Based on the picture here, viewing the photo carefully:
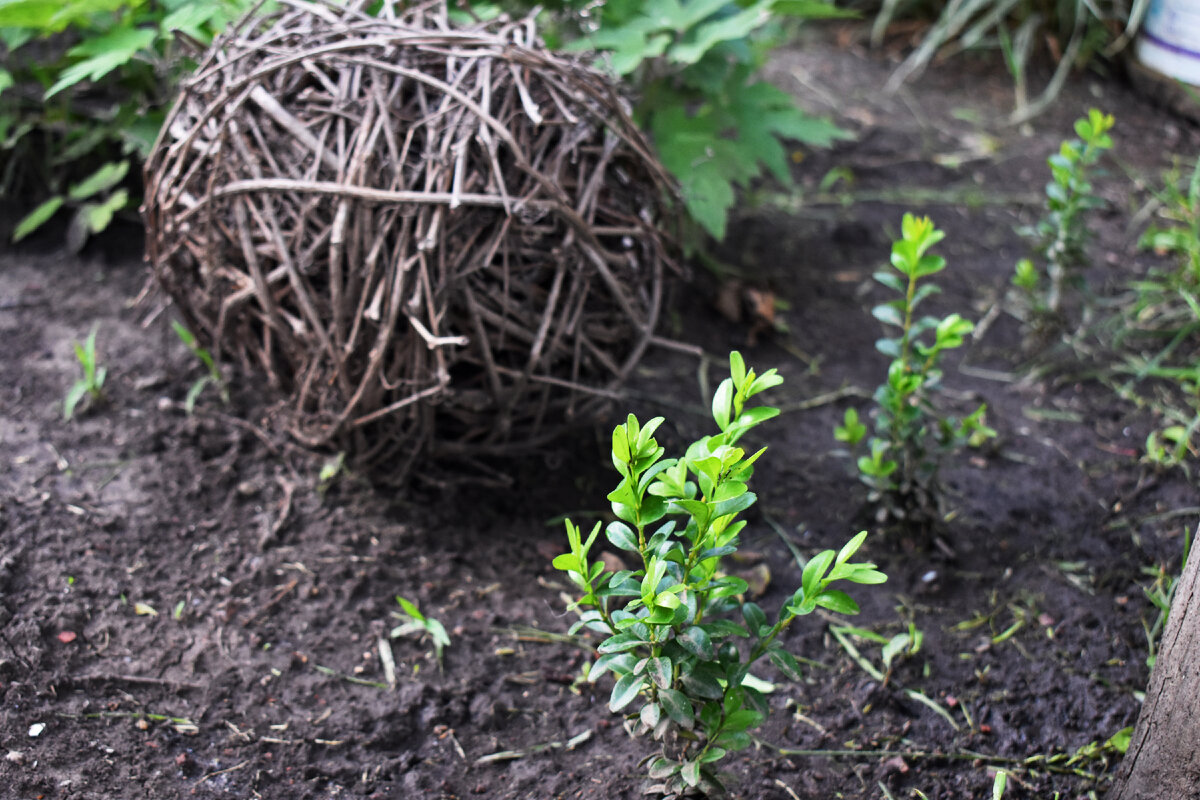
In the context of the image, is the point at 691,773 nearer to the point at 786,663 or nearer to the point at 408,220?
the point at 786,663

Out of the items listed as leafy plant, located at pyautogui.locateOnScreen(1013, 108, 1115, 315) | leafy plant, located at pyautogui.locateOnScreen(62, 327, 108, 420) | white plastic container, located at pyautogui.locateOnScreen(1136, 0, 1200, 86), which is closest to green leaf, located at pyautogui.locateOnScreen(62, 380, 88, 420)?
leafy plant, located at pyautogui.locateOnScreen(62, 327, 108, 420)

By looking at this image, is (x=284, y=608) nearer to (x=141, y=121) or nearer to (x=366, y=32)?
(x=366, y=32)

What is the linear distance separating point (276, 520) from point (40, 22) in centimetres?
117

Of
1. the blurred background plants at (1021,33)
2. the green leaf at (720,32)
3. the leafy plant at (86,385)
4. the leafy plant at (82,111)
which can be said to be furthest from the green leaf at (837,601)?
the blurred background plants at (1021,33)

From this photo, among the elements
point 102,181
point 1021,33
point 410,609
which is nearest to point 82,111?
point 102,181

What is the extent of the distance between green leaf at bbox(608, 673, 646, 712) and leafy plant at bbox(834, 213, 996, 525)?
81 cm

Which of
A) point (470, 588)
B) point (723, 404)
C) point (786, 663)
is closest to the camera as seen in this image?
point (723, 404)

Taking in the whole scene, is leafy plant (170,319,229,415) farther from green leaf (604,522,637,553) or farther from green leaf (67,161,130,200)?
green leaf (604,522,637,553)

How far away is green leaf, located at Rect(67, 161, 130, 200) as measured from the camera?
249 cm

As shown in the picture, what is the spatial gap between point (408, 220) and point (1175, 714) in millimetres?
1375

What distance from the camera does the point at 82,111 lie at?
8.52ft

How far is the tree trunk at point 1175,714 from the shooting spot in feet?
4.04

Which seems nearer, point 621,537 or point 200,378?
point 621,537

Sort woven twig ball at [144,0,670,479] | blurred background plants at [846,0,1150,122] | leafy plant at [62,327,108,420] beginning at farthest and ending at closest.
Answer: blurred background plants at [846,0,1150,122] → leafy plant at [62,327,108,420] → woven twig ball at [144,0,670,479]
